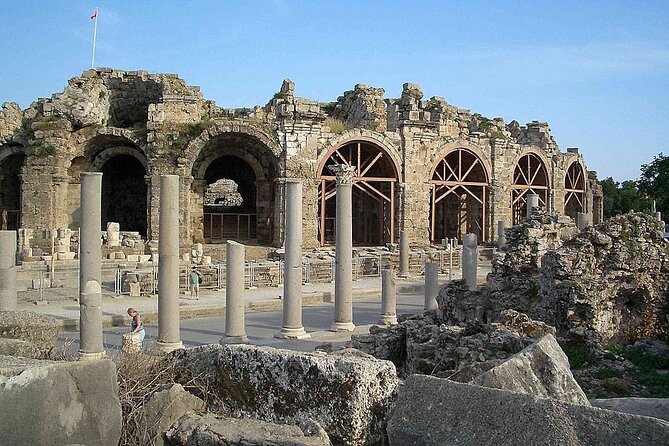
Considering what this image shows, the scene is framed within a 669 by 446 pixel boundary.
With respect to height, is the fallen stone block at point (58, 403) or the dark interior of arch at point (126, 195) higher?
the dark interior of arch at point (126, 195)

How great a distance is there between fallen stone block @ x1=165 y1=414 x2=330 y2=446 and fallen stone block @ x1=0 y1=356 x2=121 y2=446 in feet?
1.50

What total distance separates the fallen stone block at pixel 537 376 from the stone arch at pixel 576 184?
29031mm

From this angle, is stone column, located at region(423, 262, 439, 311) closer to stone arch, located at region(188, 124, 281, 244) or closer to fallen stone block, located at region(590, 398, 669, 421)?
fallen stone block, located at region(590, 398, 669, 421)

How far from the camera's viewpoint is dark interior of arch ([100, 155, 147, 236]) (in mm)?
27672

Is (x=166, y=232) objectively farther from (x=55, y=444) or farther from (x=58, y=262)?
(x=58, y=262)

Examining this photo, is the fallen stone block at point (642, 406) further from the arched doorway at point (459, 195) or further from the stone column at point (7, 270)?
the arched doorway at point (459, 195)

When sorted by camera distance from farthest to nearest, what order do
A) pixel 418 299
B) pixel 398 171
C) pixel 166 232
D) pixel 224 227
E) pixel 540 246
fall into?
pixel 224 227 → pixel 398 171 → pixel 418 299 → pixel 540 246 → pixel 166 232

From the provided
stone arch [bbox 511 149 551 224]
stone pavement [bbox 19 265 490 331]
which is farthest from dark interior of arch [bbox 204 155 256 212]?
stone arch [bbox 511 149 551 224]

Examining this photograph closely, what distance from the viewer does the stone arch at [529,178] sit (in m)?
29.2

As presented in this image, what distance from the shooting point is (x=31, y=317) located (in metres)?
6.82

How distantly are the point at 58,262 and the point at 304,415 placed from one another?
57.2 feet

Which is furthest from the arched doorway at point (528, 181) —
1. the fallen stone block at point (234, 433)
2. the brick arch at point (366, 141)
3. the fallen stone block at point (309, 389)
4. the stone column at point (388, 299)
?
the fallen stone block at point (234, 433)

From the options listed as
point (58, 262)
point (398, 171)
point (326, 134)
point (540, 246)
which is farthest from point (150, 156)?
point (540, 246)

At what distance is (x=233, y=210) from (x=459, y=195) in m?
11.2
